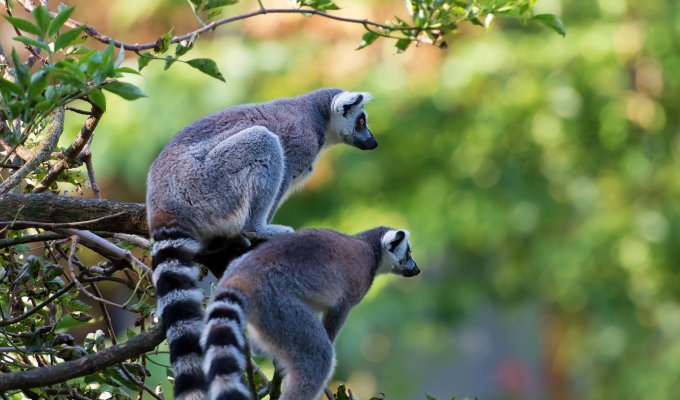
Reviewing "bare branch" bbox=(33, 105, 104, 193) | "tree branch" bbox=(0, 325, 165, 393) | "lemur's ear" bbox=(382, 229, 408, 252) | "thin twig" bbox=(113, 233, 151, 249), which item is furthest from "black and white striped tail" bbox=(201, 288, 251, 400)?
"lemur's ear" bbox=(382, 229, 408, 252)

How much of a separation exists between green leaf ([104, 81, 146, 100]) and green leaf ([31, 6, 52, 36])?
0.26 metres

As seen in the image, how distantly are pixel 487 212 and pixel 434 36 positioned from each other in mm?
6680

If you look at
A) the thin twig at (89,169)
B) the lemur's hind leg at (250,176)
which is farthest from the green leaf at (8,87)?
the lemur's hind leg at (250,176)

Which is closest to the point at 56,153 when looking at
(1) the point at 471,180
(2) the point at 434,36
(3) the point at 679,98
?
(2) the point at 434,36

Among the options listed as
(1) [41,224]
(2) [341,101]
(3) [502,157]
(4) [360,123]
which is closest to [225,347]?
(1) [41,224]

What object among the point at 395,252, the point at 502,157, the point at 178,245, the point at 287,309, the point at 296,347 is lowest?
the point at 502,157

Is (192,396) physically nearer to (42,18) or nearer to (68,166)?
(42,18)

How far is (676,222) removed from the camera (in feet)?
34.4

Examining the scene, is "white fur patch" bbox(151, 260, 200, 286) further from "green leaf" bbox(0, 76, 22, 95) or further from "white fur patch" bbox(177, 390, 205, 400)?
"green leaf" bbox(0, 76, 22, 95)

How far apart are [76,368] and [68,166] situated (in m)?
1.21

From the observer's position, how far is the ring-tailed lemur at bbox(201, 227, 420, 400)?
2.65 metres

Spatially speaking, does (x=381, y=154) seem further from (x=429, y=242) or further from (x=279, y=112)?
(x=279, y=112)

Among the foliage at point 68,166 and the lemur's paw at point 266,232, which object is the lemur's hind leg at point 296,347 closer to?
the foliage at point 68,166

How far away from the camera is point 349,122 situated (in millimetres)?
5066
